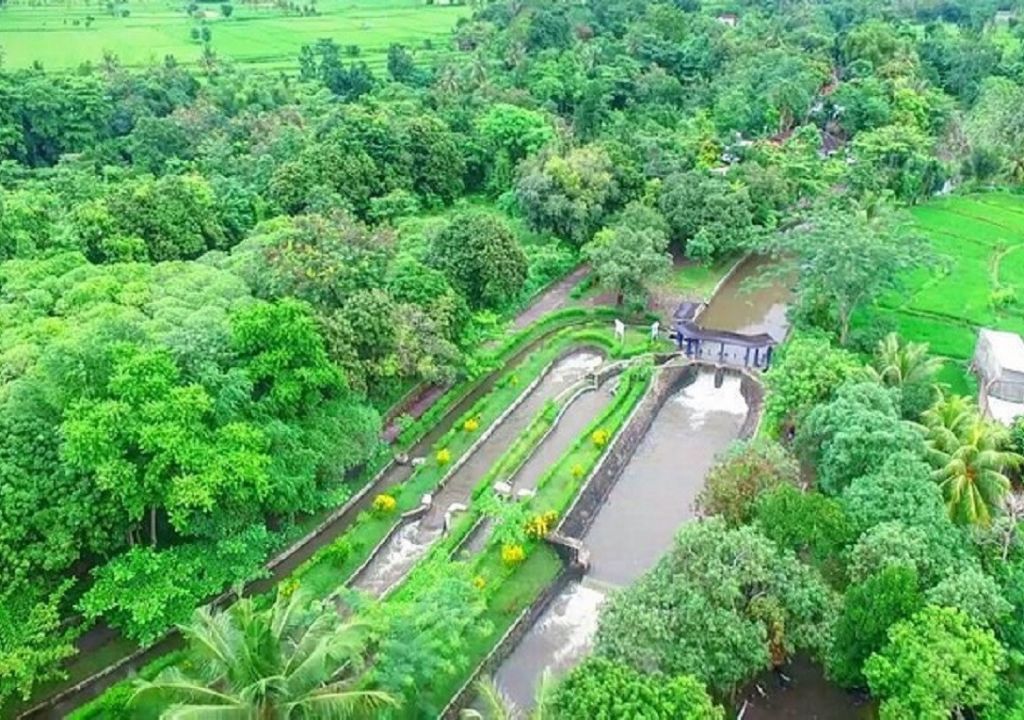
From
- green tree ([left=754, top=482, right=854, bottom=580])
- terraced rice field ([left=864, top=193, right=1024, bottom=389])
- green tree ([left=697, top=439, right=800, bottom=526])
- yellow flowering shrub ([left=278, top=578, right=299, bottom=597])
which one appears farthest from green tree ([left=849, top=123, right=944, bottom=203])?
yellow flowering shrub ([left=278, top=578, right=299, bottom=597])

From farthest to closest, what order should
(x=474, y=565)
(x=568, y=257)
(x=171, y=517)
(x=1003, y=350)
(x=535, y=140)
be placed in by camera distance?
(x=535, y=140) → (x=568, y=257) → (x=1003, y=350) → (x=474, y=565) → (x=171, y=517)

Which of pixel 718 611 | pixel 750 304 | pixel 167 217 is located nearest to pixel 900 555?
pixel 718 611

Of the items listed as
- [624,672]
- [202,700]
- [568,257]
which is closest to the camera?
[202,700]

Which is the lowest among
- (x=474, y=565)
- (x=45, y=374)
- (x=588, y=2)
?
(x=474, y=565)

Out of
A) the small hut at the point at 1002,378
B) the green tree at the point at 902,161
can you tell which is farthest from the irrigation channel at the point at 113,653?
the green tree at the point at 902,161

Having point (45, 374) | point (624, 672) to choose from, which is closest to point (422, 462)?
point (45, 374)

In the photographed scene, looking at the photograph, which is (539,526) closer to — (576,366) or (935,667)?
(935,667)

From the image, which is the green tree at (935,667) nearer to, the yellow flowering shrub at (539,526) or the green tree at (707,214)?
the yellow flowering shrub at (539,526)

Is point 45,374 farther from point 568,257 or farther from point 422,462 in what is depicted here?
point 568,257
